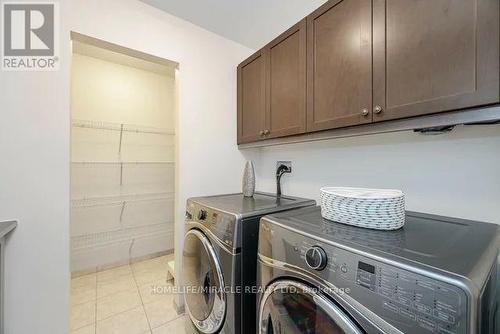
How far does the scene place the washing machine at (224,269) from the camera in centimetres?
110

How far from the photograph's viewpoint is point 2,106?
1.15 m

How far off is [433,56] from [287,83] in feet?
2.66

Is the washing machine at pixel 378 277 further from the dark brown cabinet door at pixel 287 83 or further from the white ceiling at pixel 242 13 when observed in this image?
the white ceiling at pixel 242 13

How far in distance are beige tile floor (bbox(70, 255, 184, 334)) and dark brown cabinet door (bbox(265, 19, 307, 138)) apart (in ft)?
5.51

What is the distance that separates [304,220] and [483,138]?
2.97ft

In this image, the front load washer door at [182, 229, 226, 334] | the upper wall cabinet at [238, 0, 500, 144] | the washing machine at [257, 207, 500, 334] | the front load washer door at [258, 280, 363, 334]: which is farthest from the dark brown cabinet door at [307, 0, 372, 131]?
the front load washer door at [182, 229, 226, 334]

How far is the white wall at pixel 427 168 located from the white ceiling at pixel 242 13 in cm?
101

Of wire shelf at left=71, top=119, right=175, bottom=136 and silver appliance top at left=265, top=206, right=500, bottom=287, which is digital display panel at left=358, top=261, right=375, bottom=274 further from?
wire shelf at left=71, top=119, right=175, bottom=136

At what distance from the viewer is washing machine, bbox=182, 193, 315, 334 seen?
1.10 meters

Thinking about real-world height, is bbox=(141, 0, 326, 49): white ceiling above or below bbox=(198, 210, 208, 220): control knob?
above

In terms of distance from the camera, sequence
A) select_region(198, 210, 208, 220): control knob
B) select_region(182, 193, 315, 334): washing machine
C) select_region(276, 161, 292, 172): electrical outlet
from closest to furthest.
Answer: select_region(182, 193, 315, 334): washing machine < select_region(198, 210, 208, 220): control knob < select_region(276, 161, 292, 172): electrical outlet

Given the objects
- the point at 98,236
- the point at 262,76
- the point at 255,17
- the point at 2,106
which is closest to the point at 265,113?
the point at 262,76
